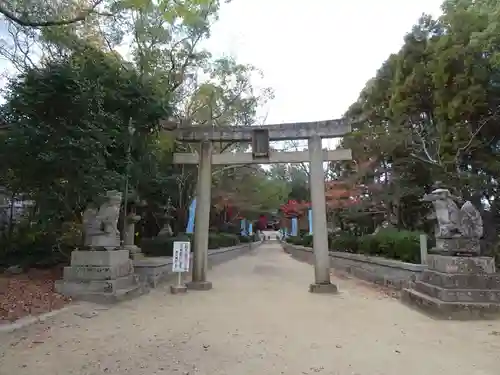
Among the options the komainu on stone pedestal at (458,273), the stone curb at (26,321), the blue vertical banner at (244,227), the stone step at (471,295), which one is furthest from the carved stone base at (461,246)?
the blue vertical banner at (244,227)

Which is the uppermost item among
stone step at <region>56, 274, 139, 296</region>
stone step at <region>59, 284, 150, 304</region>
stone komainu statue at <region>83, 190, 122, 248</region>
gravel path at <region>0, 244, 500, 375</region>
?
stone komainu statue at <region>83, 190, 122, 248</region>

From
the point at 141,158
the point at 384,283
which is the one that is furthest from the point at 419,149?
the point at 141,158

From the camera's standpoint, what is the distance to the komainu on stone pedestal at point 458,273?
6491 millimetres

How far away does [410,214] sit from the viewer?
58.3 ft

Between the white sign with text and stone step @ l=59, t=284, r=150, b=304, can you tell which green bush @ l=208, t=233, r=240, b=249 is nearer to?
the white sign with text

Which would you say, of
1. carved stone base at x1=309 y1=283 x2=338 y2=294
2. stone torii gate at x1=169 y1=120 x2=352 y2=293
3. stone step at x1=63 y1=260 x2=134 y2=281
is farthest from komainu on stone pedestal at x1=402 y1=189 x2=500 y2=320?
stone step at x1=63 y1=260 x2=134 y2=281

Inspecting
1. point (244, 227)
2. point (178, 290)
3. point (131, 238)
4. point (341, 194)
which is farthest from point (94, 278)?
point (244, 227)

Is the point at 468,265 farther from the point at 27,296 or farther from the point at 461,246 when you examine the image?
the point at 27,296

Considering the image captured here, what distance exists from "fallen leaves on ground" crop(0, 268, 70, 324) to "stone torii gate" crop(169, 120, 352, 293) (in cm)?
358

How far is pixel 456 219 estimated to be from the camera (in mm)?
7262

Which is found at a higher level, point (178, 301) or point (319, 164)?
point (319, 164)

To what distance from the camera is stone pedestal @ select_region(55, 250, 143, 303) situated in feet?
25.7

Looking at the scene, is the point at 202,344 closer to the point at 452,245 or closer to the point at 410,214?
the point at 452,245

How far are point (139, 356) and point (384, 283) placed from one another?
28.4 feet
